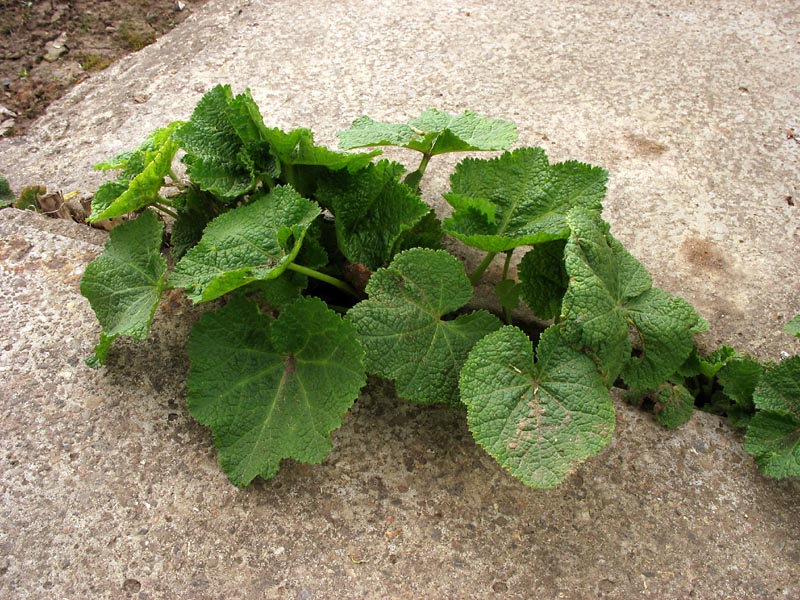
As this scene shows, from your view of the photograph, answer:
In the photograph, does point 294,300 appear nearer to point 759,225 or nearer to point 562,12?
point 759,225

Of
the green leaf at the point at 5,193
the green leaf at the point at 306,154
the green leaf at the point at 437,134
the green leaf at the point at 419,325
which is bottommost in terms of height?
the green leaf at the point at 5,193

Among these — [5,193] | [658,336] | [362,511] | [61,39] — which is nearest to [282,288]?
[362,511]

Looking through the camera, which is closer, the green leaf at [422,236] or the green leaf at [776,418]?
the green leaf at [776,418]

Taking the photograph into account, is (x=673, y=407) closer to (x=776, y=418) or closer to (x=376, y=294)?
(x=776, y=418)

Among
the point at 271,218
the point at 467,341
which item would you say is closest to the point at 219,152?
the point at 271,218

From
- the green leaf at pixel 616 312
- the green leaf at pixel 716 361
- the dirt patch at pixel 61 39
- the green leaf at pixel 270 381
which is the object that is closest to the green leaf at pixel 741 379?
the green leaf at pixel 716 361

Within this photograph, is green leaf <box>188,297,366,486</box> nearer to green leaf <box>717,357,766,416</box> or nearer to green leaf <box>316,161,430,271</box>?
green leaf <box>316,161,430,271</box>

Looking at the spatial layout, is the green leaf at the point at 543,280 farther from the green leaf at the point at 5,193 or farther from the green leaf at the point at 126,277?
the green leaf at the point at 5,193
